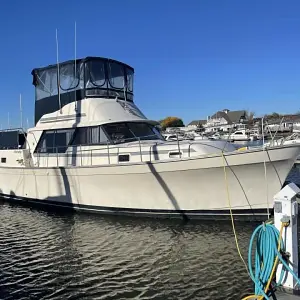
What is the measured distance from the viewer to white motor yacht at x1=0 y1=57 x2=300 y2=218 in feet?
31.2

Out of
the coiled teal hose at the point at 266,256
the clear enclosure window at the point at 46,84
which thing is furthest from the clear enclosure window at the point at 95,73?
the coiled teal hose at the point at 266,256

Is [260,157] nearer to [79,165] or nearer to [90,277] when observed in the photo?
[90,277]

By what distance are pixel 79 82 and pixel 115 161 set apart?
3746 mm

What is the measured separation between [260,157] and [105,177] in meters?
4.71

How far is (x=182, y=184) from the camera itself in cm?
1002

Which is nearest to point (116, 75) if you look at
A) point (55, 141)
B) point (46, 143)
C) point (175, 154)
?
point (55, 141)

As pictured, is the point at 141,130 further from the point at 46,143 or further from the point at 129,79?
the point at 46,143

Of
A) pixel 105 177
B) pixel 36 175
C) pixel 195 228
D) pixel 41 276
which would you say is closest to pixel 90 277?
pixel 41 276

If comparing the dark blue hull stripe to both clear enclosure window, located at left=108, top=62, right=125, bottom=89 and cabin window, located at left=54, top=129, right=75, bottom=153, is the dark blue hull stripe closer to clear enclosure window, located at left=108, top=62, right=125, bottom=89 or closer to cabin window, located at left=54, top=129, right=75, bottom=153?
cabin window, located at left=54, top=129, right=75, bottom=153

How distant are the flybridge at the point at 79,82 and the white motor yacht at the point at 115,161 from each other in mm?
37

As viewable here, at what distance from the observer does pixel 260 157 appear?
30.0 ft

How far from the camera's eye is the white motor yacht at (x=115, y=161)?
31.2ft

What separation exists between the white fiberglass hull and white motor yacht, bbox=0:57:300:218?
3 centimetres

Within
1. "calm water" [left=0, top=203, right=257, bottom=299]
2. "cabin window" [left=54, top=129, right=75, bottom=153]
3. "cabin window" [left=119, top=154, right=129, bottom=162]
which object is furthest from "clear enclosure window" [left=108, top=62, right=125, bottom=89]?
"calm water" [left=0, top=203, right=257, bottom=299]
